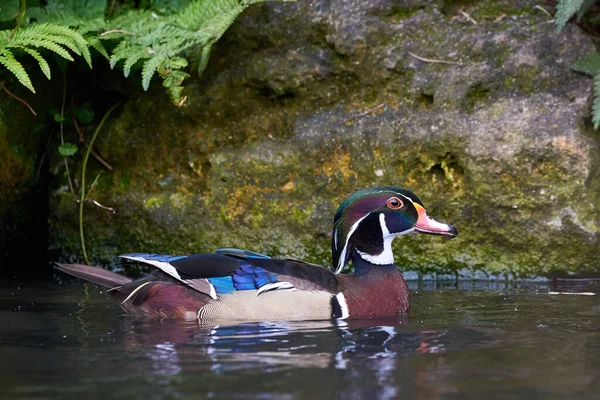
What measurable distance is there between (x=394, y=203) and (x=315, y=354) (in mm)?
1721

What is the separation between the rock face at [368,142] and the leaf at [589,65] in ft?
0.33

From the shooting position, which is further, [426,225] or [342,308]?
[426,225]

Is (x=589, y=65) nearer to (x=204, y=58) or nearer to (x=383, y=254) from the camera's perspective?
(x=383, y=254)

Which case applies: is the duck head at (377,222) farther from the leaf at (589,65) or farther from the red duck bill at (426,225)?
the leaf at (589,65)

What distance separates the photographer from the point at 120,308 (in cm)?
553

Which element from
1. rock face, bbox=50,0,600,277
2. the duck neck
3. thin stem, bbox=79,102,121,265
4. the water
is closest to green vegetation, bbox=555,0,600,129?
rock face, bbox=50,0,600,277

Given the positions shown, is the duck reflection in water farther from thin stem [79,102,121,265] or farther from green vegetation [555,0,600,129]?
green vegetation [555,0,600,129]

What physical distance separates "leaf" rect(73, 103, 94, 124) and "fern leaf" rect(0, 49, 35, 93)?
1188 millimetres

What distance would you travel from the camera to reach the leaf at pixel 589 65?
636cm

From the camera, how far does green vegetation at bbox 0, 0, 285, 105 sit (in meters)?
6.11

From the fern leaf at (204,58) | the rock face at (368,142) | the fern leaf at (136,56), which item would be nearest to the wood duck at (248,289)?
the rock face at (368,142)

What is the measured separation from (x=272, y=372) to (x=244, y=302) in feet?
4.68

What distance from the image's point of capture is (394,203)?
5.57m

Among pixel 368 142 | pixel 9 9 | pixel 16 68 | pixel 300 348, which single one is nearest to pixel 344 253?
pixel 368 142
